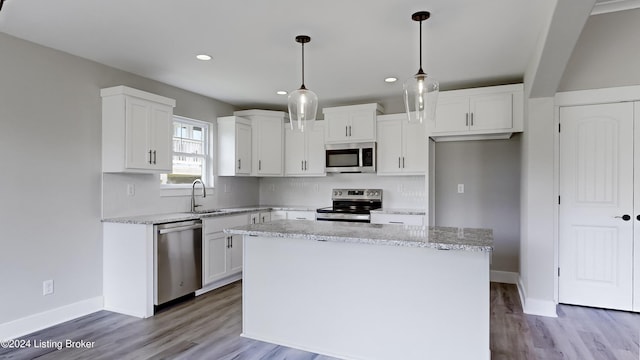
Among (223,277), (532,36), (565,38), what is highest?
(532,36)

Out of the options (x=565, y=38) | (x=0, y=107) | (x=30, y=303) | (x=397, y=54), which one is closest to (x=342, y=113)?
(x=397, y=54)

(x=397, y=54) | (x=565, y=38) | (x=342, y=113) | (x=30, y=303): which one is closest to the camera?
(x=565, y=38)

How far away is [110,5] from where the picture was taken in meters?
2.48

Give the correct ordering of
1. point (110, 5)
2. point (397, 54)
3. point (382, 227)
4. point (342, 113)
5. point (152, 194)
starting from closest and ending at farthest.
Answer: point (110, 5) → point (382, 227) → point (397, 54) → point (152, 194) → point (342, 113)

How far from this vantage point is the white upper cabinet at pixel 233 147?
498 cm

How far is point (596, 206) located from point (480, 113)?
1433mm

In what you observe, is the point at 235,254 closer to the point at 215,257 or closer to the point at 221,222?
the point at 215,257

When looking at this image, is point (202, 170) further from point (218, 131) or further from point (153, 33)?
point (153, 33)

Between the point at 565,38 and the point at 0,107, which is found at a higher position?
the point at 565,38

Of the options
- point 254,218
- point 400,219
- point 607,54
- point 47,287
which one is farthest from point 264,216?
point 607,54

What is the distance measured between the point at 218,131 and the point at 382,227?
318 centimetres

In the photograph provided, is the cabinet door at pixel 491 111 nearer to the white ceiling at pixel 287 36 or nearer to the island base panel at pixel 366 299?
the white ceiling at pixel 287 36

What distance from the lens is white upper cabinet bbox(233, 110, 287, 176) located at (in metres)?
5.27

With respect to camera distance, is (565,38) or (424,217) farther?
(424,217)
